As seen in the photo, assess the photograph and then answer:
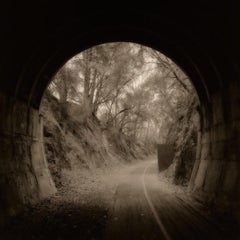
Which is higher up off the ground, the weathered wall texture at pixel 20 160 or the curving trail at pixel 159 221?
the weathered wall texture at pixel 20 160

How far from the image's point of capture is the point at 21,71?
11.7 m

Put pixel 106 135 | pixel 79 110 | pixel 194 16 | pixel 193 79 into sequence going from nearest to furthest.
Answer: pixel 194 16, pixel 193 79, pixel 79 110, pixel 106 135

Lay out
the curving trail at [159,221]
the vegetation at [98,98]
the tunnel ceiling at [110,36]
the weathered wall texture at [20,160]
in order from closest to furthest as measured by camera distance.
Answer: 1. the curving trail at [159,221]
2. the tunnel ceiling at [110,36]
3. the weathered wall texture at [20,160]
4. the vegetation at [98,98]

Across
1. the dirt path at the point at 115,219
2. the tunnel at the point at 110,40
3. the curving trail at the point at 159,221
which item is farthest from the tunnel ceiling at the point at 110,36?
the curving trail at the point at 159,221

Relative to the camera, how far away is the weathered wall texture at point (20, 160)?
1020 centimetres

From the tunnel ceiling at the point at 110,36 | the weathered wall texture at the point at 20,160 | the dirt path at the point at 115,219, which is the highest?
the tunnel ceiling at the point at 110,36

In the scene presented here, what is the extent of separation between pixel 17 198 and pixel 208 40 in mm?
8861

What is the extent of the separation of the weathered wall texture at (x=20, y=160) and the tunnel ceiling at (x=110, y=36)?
788mm

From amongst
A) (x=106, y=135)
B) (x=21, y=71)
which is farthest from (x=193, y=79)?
(x=106, y=135)

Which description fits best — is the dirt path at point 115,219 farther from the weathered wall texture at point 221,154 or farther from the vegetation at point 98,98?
the vegetation at point 98,98

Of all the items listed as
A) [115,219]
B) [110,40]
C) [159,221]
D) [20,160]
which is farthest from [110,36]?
[159,221]

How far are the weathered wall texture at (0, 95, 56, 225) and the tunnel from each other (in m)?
0.04

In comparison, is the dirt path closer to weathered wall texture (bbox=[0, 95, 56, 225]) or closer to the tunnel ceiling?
weathered wall texture (bbox=[0, 95, 56, 225])

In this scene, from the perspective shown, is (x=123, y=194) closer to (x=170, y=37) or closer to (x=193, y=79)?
(x=193, y=79)
